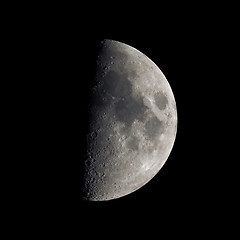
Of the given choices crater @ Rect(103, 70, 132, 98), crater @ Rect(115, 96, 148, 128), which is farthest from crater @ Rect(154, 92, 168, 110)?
crater @ Rect(103, 70, 132, 98)

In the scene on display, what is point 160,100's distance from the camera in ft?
21.7

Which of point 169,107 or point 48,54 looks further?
point 169,107

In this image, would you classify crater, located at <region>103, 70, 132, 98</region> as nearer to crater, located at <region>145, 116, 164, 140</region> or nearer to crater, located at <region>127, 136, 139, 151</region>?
crater, located at <region>145, 116, 164, 140</region>

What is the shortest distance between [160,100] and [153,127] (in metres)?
0.56

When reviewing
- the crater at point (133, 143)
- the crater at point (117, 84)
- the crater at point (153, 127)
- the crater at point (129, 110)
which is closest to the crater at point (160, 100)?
the crater at point (153, 127)

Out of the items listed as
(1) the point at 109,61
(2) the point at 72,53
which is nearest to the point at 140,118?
(1) the point at 109,61

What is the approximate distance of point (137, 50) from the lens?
23.6 feet

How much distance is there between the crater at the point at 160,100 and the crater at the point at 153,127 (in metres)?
0.28

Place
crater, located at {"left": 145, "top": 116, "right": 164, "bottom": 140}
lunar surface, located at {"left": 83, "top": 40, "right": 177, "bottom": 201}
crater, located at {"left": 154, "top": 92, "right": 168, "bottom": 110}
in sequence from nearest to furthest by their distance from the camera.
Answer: lunar surface, located at {"left": 83, "top": 40, "right": 177, "bottom": 201}, crater, located at {"left": 145, "top": 116, "right": 164, "bottom": 140}, crater, located at {"left": 154, "top": 92, "right": 168, "bottom": 110}

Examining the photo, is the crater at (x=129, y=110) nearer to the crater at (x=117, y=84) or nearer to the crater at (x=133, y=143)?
the crater at (x=117, y=84)

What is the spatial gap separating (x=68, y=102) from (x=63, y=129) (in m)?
0.44

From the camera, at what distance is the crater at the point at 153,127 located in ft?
20.7

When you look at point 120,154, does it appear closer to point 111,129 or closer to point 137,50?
point 111,129

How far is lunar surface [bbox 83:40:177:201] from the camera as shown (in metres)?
6.04
